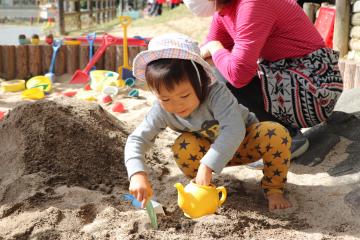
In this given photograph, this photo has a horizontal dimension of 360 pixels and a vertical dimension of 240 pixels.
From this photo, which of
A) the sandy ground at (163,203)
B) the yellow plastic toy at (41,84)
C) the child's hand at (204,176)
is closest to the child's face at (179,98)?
the child's hand at (204,176)

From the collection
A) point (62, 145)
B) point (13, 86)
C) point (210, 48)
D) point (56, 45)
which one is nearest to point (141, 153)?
point (62, 145)

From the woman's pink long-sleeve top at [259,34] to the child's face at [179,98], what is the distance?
427 mm

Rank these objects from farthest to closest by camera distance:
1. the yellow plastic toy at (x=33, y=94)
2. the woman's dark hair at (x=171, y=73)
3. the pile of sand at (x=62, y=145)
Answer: the yellow plastic toy at (x=33, y=94) → the pile of sand at (x=62, y=145) → the woman's dark hair at (x=171, y=73)

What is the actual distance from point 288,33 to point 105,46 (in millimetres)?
3193

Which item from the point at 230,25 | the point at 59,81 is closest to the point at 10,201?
the point at 230,25

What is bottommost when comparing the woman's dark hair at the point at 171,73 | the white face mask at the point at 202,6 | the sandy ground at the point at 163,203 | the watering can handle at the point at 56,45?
the sandy ground at the point at 163,203

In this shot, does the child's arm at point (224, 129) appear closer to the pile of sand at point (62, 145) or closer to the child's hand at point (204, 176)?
the child's hand at point (204, 176)

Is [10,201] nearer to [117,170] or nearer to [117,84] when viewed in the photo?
[117,170]

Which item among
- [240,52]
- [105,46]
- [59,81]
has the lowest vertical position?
[59,81]

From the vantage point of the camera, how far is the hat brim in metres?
1.63

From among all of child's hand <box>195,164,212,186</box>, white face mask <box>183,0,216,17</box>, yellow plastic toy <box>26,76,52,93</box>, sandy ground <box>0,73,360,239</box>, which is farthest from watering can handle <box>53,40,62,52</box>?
child's hand <box>195,164,212,186</box>

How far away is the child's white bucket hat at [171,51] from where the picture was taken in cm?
163

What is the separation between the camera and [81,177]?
2.13 metres

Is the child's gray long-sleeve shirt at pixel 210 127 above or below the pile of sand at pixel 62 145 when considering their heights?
above
